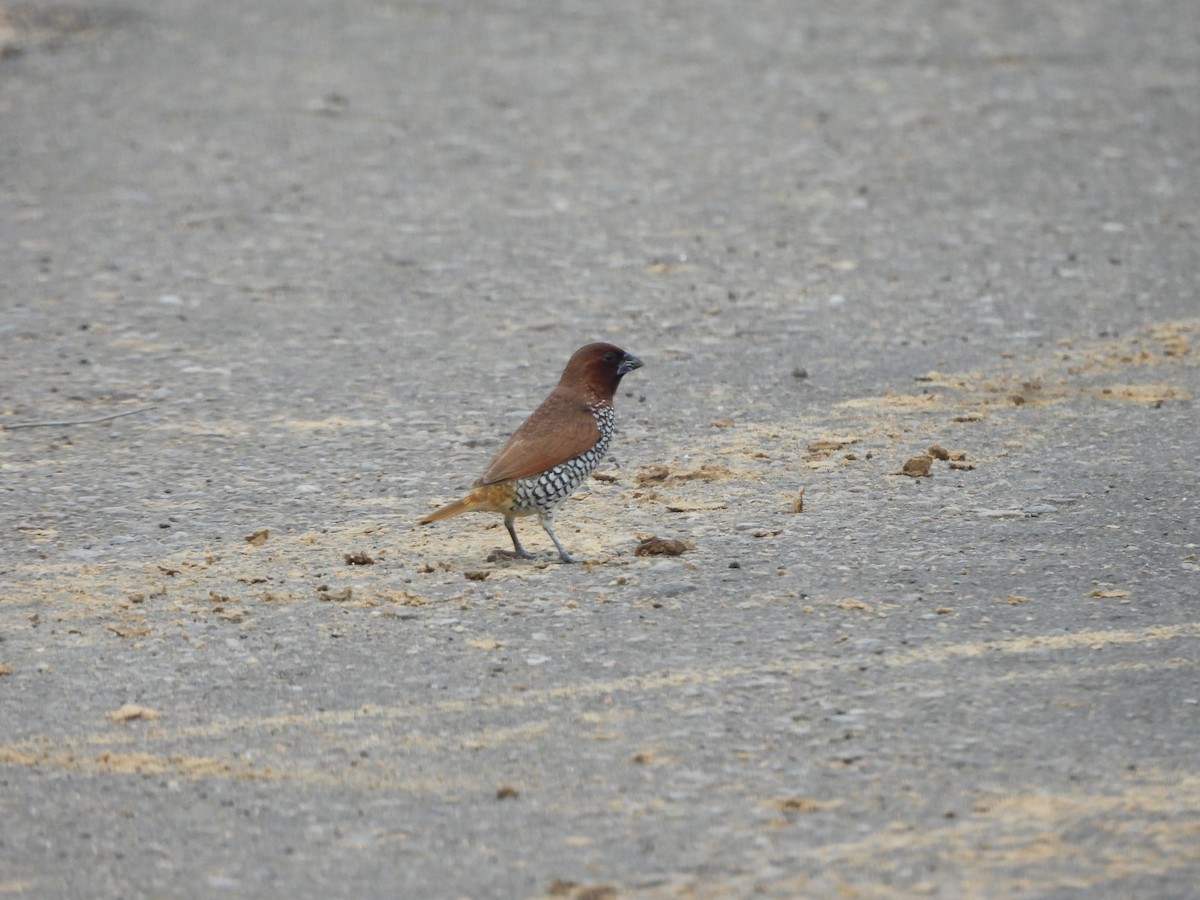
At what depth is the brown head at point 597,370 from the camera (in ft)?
22.5

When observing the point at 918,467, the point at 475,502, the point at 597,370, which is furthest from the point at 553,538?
the point at 918,467

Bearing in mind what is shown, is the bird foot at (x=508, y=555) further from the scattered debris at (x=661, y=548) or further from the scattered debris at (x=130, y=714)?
the scattered debris at (x=130, y=714)

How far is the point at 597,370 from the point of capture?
689cm

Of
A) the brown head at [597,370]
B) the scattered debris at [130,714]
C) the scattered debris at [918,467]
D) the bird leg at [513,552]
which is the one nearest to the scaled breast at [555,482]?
the bird leg at [513,552]

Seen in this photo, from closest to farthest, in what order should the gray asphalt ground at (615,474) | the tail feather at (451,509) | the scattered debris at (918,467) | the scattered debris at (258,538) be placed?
the gray asphalt ground at (615,474)
the tail feather at (451,509)
the scattered debris at (258,538)
the scattered debris at (918,467)

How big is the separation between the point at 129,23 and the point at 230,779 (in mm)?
13237

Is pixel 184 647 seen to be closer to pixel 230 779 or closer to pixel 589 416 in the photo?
pixel 230 779

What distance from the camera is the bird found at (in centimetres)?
628

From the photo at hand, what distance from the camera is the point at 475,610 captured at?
589 centimetres

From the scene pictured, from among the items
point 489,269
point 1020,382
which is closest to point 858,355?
point 1020,382

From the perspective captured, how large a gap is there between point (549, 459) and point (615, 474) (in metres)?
1.07

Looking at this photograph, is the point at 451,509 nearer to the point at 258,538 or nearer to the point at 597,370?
the point at 258,538

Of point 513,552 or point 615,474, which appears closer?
point 513,552

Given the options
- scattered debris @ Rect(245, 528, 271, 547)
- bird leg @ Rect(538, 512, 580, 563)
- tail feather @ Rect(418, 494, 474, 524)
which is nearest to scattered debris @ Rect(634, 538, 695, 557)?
bird leg @ Rect(538, 512, 580, 563)
